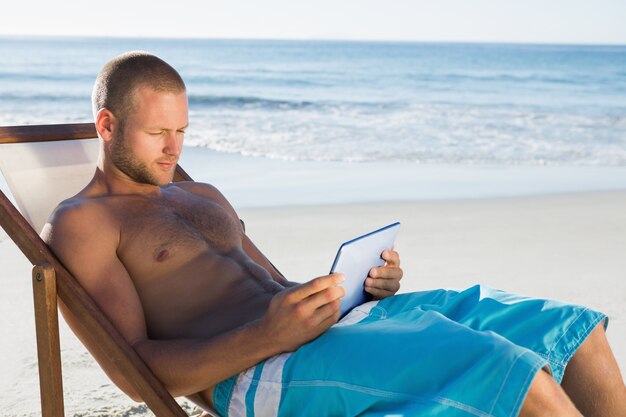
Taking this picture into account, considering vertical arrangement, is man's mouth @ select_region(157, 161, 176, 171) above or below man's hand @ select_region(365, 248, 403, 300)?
above

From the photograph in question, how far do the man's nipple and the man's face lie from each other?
0.23 metres

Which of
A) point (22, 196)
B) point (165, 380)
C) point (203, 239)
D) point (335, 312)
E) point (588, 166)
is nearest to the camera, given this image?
point (335, 312)

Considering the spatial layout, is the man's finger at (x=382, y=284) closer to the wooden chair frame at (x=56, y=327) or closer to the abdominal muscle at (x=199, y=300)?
the abdominal muscle at (x=199, y=300)

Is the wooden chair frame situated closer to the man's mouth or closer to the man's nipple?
the man's nipple

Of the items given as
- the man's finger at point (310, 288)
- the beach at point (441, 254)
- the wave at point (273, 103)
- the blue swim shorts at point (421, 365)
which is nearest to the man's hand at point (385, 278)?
the blue swim shorts at point (421, 365)

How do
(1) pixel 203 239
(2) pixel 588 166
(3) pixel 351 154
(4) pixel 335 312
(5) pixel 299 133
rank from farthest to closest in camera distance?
(5) pixel 299 133
(3) pixel 351 154
(2) pixel 588 166
(1) pixel 203 239
(4) pixel 335 312

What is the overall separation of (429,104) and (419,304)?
17.0m

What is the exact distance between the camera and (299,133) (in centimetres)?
1345

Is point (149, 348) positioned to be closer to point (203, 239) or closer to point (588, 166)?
point (203, 239)

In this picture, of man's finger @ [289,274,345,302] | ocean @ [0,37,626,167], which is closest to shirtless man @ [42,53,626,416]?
man's finger @ [289,274,345,302]

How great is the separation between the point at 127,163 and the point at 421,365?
3.64 ft

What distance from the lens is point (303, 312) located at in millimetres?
2053

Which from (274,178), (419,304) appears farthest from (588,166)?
(419,304)

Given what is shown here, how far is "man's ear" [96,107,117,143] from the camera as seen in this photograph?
2.52 meters
